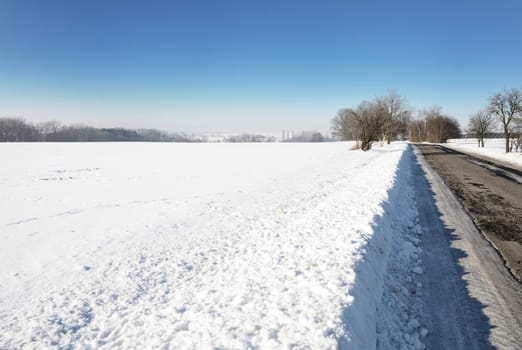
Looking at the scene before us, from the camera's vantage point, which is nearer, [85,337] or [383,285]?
[85,337]

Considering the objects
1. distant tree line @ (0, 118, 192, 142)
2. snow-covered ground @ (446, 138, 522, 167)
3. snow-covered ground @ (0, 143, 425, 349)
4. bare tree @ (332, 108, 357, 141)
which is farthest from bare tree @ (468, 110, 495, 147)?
distant tree line @ (0, 118, 192, 142)

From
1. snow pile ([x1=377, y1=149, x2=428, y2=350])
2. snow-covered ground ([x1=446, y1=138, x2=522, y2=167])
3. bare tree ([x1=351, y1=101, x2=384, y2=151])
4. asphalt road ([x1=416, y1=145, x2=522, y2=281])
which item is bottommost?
snow pile ([x1=377, y1=149, x2=428, y2=350])

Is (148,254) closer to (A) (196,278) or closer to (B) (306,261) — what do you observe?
(A) (196,278)

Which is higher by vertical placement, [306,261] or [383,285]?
[306,261]

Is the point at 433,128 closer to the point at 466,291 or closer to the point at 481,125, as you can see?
the point at 481,125

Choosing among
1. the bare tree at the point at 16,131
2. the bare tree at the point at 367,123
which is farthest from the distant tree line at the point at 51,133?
the bare tree at the point at 367,123

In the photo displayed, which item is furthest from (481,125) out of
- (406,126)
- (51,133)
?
(51,133)

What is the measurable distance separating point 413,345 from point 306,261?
5.51ft

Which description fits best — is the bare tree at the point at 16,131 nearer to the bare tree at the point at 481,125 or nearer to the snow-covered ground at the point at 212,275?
the snow-covered ground at the point at 212,275

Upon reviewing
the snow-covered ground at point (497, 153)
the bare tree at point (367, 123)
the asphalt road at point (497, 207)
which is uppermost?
the bare tree at point (367, 123)

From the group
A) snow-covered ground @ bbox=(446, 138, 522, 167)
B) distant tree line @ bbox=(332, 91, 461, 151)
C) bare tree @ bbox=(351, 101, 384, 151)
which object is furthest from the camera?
distant tree line @ bbox=(332, 91, 461, 151)

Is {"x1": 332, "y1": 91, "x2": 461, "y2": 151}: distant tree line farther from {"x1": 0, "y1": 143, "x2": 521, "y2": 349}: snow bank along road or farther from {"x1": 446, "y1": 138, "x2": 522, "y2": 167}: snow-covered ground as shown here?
{"x1": 0, "y1": 143, "x2": 521, "y2": 349}: snow bank along road

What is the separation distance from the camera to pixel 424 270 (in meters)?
4.44

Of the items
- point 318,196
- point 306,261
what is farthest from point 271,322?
point 318,196
